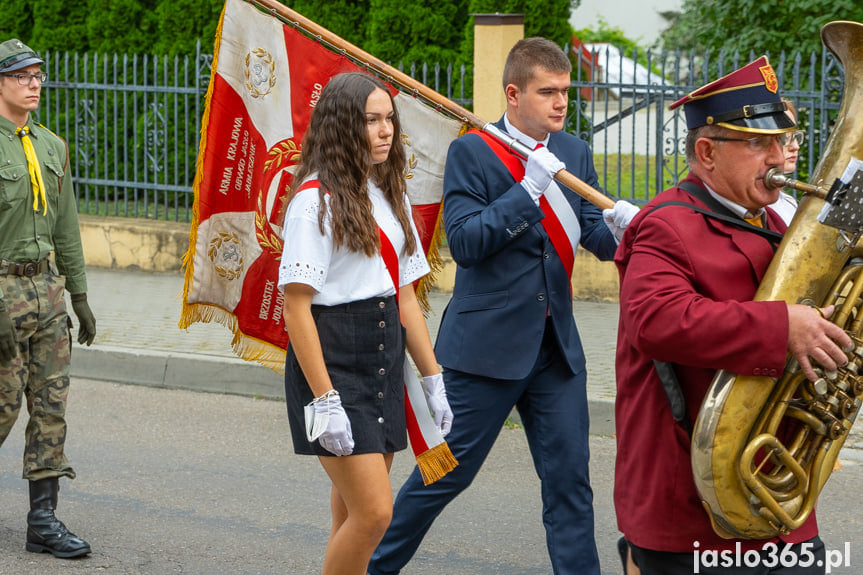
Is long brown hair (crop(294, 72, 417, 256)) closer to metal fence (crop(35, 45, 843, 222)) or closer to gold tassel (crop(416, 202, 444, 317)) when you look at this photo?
gold tassel (crop(416, 202, 444, 317))

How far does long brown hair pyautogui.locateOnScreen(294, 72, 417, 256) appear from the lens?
3.38 m

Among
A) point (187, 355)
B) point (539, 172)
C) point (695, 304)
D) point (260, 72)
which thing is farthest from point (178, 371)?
point (695, 304)

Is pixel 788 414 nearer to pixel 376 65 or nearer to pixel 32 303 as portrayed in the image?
pixel 376 65

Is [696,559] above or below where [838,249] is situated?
below

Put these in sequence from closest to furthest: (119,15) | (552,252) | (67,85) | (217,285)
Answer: (552,252)
(217,285)
(67,85)
(119,15)

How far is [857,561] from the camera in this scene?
4.58 metres

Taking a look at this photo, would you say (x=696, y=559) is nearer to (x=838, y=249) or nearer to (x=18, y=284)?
Result: (x=838, y=249)

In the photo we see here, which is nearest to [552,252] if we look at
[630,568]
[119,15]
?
[630,568]

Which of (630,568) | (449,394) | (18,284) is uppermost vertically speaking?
(18,284)

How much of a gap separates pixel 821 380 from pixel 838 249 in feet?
0.94

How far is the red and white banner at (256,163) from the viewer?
450 cm

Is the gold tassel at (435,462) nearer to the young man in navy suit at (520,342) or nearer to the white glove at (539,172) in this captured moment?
the young man in navy suit at (520,342)

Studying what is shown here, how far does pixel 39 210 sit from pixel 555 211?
2079 millimetres

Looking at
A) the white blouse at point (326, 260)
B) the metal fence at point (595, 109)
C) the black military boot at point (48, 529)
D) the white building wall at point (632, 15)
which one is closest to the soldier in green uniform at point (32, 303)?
the black military boot at point (48, 529)
